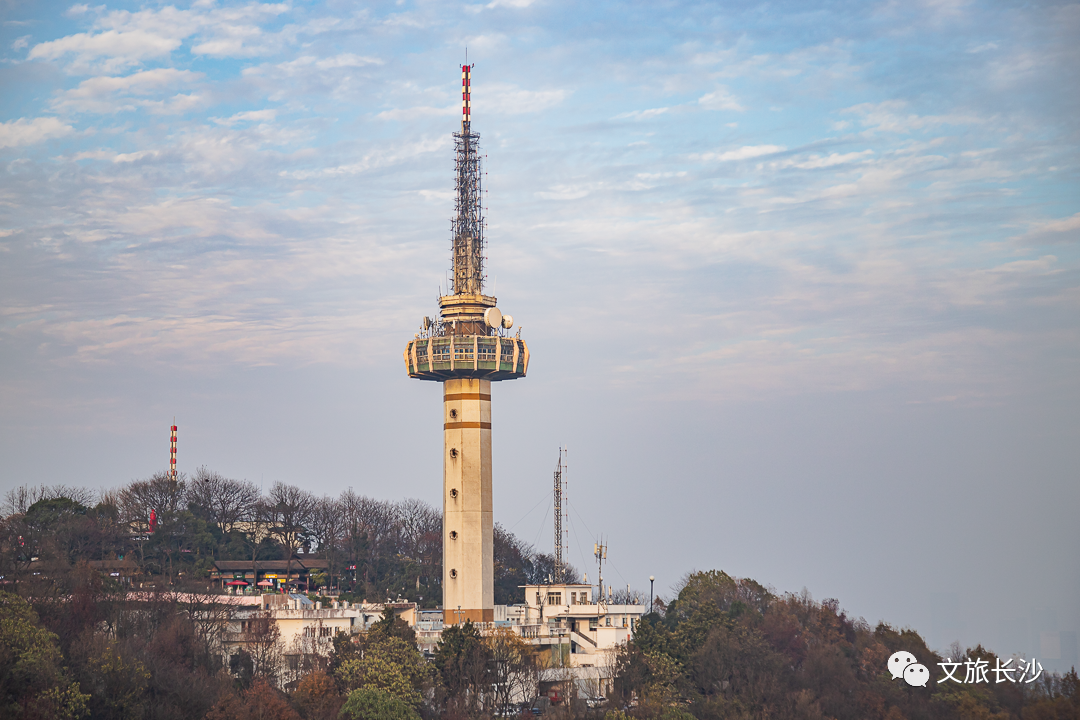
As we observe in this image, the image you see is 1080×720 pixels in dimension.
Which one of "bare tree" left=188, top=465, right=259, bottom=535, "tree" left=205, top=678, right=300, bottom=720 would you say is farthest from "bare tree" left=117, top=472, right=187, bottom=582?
"tree" left=205, top=678, right=300, bottom=720

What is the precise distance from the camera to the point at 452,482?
95.2m

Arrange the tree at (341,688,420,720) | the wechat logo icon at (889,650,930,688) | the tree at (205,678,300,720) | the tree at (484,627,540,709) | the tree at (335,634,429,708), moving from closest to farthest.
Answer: the tree at (205,678,300,720) < the tree at (341,688,420,720) < the tree at (335,634,429,708) < the tree at (484,627,540,709) < the wechat logo icon at (889,650,930,688)

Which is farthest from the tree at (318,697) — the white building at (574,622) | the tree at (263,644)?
the white building at (574,622)

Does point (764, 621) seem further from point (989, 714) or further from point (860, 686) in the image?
point (989, 714)

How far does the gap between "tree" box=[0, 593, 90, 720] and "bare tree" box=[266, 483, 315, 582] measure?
54.5 metres

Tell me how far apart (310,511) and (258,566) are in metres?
16.5

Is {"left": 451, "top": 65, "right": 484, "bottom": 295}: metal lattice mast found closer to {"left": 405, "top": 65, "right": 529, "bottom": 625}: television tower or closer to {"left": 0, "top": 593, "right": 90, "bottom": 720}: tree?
{"left": 405, "top": 65, "right": 529, "bottom": 625}: television tower

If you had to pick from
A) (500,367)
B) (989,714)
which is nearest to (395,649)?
(500,367)

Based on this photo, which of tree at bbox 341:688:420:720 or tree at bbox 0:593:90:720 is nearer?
tree at bbox 0:593:90:720

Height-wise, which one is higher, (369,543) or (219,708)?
(369,543)

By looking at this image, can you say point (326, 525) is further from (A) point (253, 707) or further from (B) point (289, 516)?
(A) point (253, 707)

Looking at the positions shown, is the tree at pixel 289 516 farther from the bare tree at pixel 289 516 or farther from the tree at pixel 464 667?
the tree at pixel 464 667

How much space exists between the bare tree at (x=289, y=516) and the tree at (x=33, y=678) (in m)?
54.5

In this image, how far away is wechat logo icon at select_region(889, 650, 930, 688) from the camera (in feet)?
280
